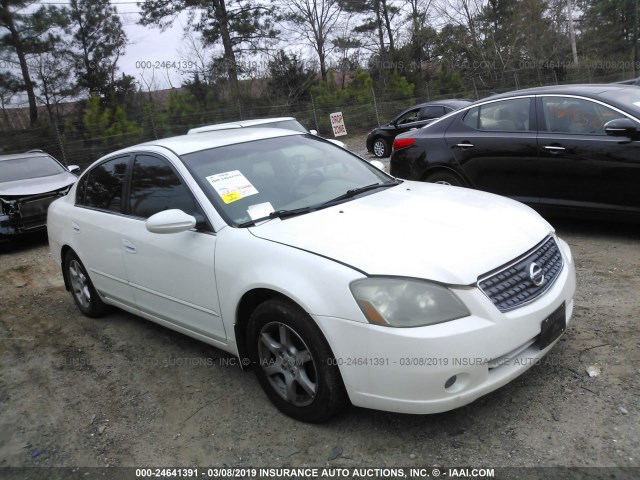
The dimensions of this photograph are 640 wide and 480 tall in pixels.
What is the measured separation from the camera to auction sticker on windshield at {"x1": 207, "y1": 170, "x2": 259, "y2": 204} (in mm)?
3467

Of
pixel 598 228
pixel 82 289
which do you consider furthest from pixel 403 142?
pixel 82 289

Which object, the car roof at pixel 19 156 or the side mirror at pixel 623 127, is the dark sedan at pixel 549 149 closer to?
the side mirror at pixel 623 127

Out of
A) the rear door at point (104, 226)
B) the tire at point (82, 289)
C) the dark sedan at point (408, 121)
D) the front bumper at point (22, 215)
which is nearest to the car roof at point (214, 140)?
the rear door at point (104, 226)

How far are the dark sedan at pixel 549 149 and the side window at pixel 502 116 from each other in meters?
0.01

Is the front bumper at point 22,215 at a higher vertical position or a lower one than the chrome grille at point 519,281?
higher

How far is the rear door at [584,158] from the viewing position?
16.5 ft

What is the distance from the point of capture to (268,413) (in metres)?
3.22

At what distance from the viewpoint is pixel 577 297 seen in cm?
423

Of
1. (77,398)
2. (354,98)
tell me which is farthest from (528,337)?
(354,98)

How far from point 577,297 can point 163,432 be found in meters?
3.14

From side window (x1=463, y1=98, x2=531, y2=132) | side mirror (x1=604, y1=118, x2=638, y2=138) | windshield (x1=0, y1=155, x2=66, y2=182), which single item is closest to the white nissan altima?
side mirror (x1=604, y1=118, x2=638, y2=138)

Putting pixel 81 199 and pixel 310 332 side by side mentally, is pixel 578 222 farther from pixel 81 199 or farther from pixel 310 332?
pixel 81 199

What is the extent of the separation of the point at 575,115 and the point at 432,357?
3946 millimetres

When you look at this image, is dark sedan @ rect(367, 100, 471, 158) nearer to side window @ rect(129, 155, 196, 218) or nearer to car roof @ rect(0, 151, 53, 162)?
car roof @ rect(0, 151, 53, 162)
